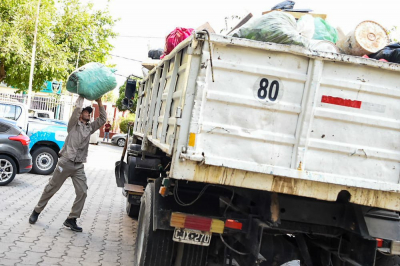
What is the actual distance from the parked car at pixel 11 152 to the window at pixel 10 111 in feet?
6.65

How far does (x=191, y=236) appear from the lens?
455 cm

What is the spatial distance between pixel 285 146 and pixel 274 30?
1025 mm

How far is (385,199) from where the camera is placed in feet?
14.5

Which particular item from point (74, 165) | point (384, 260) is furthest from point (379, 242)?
point (74, 165)

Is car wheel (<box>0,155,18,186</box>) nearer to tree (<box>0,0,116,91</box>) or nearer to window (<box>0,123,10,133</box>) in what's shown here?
window (<box>0,123,10,133</box>)

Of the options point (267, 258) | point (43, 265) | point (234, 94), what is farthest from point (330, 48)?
point (43, 265)

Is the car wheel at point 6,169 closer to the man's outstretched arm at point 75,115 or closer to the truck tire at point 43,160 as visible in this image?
the truck tire at point 43,160

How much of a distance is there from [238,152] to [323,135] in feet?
2.35

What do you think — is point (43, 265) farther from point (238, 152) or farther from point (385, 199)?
point (385, 199)

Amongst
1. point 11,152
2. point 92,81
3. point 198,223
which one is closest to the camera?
point 198,223

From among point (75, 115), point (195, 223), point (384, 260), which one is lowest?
point (384, 260)

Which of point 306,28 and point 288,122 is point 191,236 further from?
point 306,28

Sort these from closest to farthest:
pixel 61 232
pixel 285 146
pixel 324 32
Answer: pixel 285 146
pixel 324 32
pixel 61 232

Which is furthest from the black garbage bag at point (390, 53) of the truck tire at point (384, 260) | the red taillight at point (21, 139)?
the red taillight at point (21, 139)
